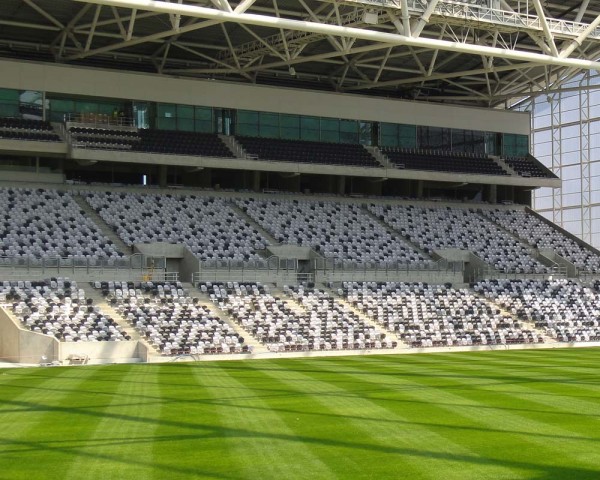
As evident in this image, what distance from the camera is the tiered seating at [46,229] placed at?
3978 centimetres

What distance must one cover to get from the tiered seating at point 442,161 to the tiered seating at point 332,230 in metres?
3.87

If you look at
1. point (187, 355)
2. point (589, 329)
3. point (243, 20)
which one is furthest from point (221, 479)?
point (589, 329)

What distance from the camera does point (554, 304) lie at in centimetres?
4491

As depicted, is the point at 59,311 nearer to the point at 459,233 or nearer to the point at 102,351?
the point at 102,351

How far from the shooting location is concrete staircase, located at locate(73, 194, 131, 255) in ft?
139

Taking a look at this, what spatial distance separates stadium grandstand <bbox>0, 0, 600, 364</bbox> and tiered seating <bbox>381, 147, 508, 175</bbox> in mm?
170

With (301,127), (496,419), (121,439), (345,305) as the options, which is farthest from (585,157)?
(121,439)

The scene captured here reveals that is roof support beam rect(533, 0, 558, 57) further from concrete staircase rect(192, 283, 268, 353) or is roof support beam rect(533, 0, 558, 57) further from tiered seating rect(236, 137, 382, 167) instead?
tiered seating rect(236, 137, 382, 167)

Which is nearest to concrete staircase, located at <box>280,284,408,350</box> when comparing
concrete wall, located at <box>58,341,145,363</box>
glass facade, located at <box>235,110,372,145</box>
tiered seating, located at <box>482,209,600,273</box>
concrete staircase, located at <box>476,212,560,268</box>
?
concrete wall, located at <box>58,341,145,363</box>

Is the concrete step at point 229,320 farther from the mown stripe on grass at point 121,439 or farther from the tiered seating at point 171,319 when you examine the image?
the mown stripe on grass at point 121,439

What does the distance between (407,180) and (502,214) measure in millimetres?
5722

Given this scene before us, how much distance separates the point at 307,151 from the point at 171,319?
1786 cm

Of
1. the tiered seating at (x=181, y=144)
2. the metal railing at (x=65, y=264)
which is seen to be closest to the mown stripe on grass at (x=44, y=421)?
the metal railing at (x=65, y=264)

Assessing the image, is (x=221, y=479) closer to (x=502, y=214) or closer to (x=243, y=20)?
(x=243, y=20)
